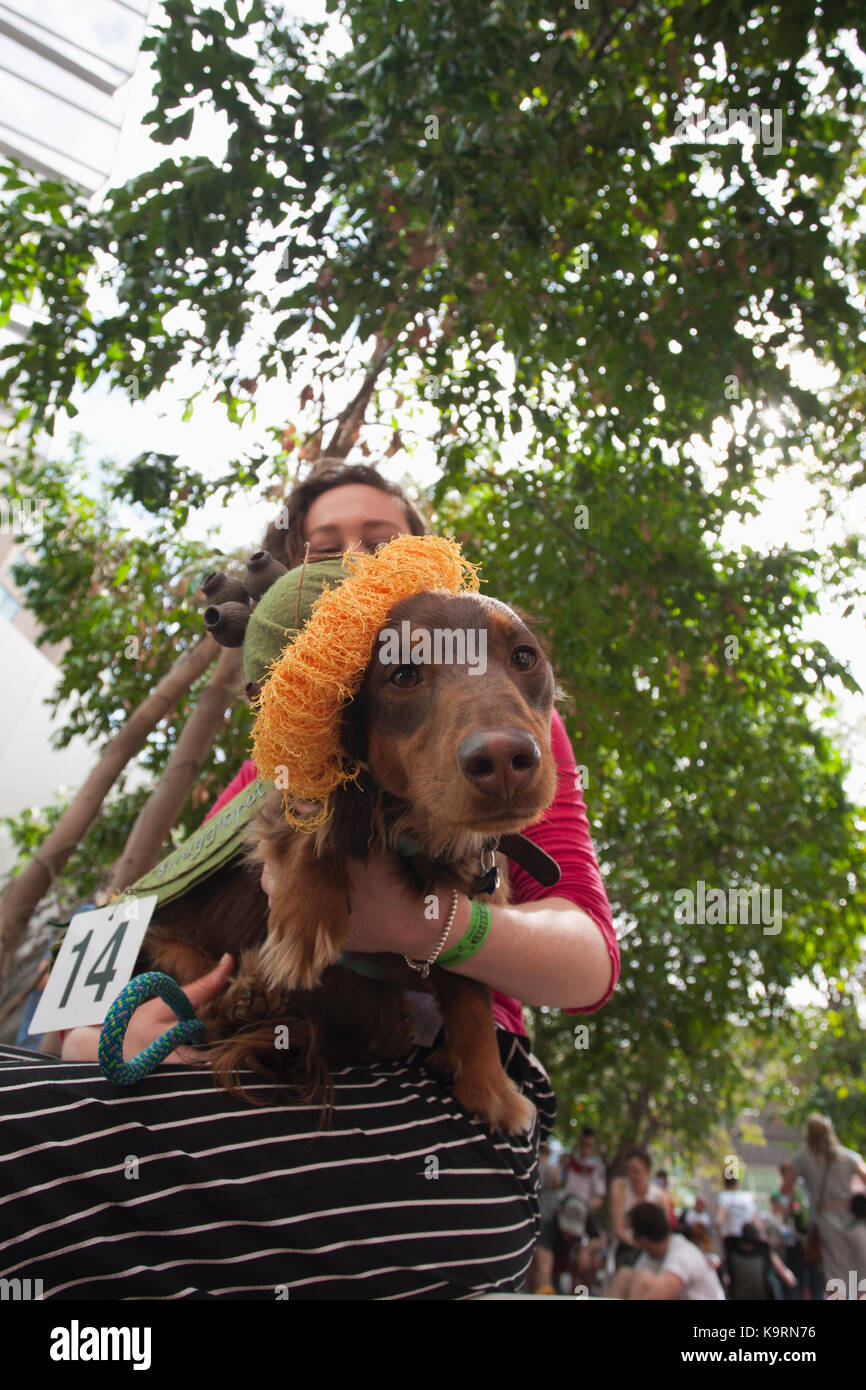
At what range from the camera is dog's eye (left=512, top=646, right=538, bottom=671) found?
5.49 feet

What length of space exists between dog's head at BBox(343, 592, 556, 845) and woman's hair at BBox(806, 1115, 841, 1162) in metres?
7.36

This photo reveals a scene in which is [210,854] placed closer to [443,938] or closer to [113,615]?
[443,938]

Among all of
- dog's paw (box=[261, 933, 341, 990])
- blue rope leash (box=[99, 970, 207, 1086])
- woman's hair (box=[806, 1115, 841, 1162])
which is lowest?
woman's hair (box=[806, 1115, 841, 1162])

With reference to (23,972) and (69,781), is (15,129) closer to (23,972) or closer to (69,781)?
(23,972)

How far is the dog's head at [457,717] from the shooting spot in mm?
1375

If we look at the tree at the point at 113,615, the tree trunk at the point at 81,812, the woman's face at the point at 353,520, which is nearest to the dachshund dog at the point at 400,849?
the woman's face at the point at 353,520

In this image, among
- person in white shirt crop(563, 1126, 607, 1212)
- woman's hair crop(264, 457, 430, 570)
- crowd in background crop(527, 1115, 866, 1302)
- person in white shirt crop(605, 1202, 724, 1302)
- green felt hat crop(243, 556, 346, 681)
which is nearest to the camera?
green felt hat crop(243, 556, 346, 681)

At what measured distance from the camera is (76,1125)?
51.8 inches

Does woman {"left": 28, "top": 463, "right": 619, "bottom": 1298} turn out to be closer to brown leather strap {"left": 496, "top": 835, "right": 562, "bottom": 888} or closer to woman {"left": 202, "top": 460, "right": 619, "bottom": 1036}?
woman {"left": 202, "top": 460, "right": 619, "bottom": 1036}

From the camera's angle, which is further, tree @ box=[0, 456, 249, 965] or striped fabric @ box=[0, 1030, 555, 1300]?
tree @ box=[0, 456, 249, 965]

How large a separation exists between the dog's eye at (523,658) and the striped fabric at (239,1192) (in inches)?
37.4

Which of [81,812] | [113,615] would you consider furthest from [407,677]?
[113,615]

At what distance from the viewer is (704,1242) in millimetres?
11844

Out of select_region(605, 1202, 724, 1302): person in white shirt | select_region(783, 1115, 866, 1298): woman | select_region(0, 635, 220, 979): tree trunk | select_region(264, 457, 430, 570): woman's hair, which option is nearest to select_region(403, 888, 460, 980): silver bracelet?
select_region(264, 457, 430, 570): woman's hair
